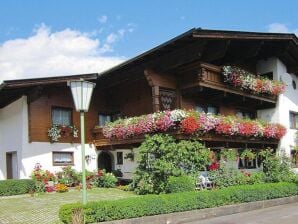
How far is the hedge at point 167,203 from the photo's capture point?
13.1m

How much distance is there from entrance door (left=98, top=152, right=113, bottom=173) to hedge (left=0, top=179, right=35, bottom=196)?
244 inches

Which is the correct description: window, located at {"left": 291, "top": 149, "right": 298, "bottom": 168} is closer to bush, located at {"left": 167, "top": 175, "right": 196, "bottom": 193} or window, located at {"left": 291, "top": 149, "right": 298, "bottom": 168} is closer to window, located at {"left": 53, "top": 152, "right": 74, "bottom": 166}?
bush, located at {"left": 167, "top": 175, "right": 196, "bottom": 193}

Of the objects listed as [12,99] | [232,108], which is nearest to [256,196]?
[232,108]

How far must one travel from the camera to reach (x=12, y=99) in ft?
78.4

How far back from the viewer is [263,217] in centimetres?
1645

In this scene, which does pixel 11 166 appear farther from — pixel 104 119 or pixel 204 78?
pixel 204 78

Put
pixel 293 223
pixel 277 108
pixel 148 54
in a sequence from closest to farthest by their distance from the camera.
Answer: pixel 293 223
pixel 148 54
pixel 277 108

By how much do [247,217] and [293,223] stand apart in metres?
2.21

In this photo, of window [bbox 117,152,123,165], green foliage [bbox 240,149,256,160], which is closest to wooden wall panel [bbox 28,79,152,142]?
window [bbox 117,152,123,165]

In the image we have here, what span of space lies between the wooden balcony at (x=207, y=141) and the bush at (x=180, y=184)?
2178mm

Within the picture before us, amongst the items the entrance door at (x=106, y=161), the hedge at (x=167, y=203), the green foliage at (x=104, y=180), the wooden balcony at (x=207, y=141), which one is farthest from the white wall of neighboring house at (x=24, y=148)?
the hedge at (x=167, y=203)

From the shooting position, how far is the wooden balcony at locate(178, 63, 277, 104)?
21.9 m

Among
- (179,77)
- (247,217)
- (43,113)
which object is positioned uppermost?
(179,77)

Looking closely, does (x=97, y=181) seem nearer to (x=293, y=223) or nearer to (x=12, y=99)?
(x=12, y=99)
